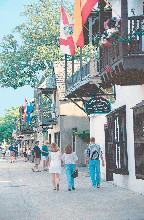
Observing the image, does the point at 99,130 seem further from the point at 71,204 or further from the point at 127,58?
the point at 127,58

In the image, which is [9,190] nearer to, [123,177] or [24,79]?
[123,177]

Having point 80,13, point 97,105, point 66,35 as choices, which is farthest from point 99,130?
point 80,13

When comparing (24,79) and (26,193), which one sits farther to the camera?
(24,79)

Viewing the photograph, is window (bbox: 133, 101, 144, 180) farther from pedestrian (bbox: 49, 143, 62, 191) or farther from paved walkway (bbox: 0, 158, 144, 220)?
pedestrian (bbox: 49, 143, 62, 191)

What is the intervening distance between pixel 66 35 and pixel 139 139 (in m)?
7.02

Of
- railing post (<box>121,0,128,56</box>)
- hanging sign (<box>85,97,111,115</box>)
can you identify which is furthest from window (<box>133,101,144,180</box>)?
hanging sign (<box>85,97,111,115</box>)

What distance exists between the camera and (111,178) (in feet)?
70.6

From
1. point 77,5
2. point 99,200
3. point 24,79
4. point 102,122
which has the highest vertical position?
point 24,79

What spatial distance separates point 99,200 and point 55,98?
91.1ft

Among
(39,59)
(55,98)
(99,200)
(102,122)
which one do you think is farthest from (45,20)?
(99,200)

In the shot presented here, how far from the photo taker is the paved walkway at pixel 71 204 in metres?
11.2

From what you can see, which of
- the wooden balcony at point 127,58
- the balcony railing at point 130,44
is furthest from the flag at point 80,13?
the balcony railing at point 130,44

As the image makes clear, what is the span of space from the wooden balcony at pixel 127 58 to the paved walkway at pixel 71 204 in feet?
9.78

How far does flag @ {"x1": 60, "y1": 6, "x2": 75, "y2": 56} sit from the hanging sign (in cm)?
236
